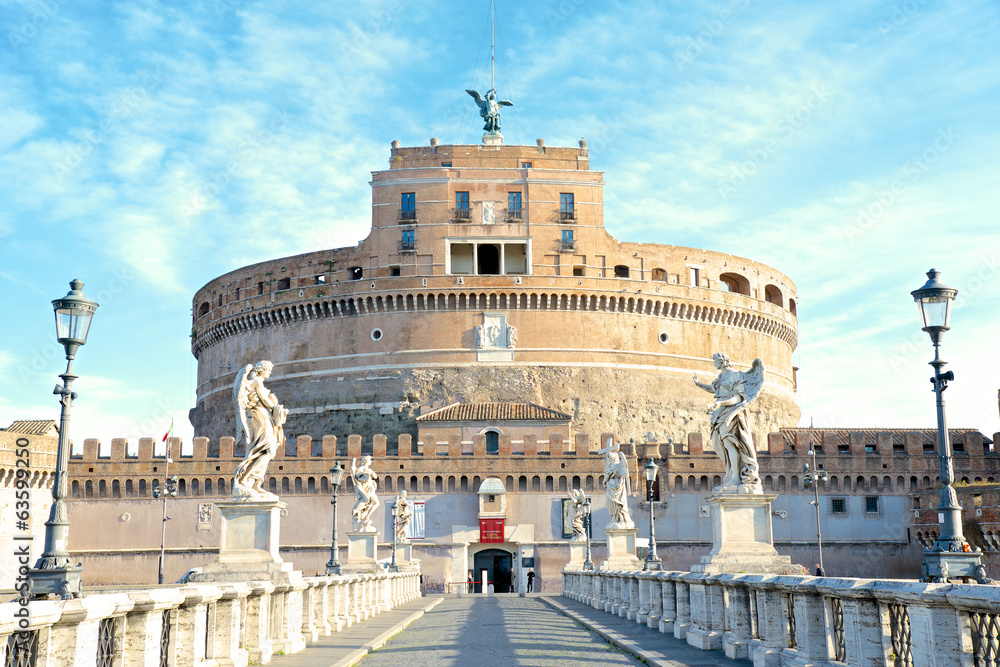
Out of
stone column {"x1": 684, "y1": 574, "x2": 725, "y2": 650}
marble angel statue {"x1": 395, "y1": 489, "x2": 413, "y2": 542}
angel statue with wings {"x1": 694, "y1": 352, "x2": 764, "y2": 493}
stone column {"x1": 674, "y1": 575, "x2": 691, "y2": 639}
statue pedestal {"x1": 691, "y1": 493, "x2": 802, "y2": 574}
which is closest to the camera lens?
stone column {"x1": 684, "y1": 574, "x2": 725, "y2": 650}

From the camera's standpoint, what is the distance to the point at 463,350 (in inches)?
2066

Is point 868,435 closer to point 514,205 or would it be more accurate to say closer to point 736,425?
point 514,205

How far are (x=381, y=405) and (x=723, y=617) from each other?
41.9 m

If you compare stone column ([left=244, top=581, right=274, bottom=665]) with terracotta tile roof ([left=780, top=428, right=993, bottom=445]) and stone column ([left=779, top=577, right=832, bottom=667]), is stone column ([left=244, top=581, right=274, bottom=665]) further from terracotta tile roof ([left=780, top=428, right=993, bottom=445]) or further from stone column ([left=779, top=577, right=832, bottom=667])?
terracotta tile roof ([left=780, top=428, right=993, bottom=445])

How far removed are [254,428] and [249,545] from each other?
4.70 ft

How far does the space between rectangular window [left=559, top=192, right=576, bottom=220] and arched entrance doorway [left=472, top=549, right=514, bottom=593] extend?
753 inches

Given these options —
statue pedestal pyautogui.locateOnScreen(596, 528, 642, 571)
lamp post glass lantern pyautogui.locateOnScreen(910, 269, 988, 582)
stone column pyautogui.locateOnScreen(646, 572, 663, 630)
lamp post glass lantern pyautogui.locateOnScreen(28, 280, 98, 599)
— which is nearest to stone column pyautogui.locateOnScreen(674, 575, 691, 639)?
stone column pyautogui.locateOnScreen(646, 572, 663, 630)

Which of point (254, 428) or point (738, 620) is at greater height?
point (254, 428)

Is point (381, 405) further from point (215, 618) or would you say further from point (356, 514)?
point (215, 618)

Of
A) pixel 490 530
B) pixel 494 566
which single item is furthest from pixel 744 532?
pixel 494 566

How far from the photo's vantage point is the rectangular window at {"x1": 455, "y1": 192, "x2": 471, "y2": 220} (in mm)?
54156

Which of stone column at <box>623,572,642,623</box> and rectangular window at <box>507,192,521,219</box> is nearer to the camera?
stone column at <box>623,572,642,623</box>

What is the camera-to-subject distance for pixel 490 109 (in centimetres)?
6062

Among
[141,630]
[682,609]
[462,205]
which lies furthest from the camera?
[462,205]
